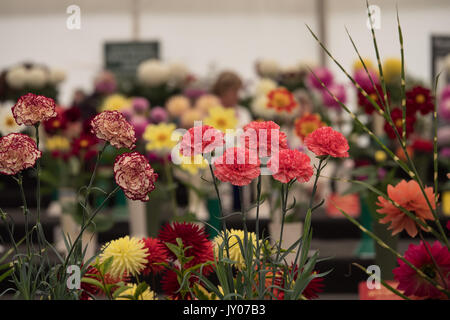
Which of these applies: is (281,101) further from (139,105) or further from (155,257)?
(139,105)

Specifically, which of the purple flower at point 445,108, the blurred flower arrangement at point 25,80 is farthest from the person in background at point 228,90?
the purple flower at point 445,108

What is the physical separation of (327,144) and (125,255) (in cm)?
26

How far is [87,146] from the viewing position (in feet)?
4.88

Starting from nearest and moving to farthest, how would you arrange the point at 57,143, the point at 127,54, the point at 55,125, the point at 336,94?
the point at 55,125
the point at 57,143
the point at 336,94
the point at 127,54

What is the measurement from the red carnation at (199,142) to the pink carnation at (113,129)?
0.05 m

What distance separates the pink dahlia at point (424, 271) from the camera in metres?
0.66

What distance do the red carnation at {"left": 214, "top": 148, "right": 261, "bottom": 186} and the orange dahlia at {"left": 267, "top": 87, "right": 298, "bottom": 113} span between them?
63 cm

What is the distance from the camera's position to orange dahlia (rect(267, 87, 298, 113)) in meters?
1.21

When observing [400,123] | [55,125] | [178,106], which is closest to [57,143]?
[55,125]

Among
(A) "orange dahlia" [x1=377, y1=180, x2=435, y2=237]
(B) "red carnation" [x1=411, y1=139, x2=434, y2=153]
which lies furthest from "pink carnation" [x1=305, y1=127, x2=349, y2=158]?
(B) "red carnation" [x1=411, y1=139, x2=434, y2=153]

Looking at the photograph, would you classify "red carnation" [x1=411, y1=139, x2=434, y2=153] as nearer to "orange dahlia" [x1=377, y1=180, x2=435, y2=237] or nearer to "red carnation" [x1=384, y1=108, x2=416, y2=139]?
"red carnation" [x1=384, y1=108, x2=416, y2=139]

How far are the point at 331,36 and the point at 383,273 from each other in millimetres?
4351

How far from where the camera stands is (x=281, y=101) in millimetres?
1219
